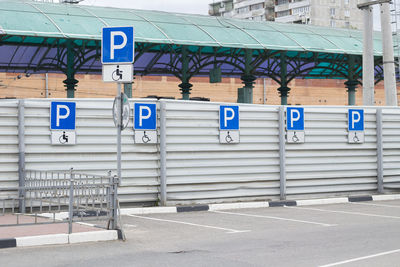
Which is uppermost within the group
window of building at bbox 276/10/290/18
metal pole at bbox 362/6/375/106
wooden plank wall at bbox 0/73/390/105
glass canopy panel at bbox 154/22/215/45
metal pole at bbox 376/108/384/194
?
window of building at bbox 276/10/290/18

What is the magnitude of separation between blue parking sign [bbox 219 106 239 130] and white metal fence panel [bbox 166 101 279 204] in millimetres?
120

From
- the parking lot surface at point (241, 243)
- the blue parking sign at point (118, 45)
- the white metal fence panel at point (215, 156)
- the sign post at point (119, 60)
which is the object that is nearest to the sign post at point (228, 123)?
the white metal fence panel at point (215, 156)

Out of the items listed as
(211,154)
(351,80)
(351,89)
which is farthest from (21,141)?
(351,89)

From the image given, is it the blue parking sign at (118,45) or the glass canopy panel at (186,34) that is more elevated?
the glass canopy panel at (186,34)

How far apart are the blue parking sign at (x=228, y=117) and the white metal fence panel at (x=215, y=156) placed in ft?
0.39

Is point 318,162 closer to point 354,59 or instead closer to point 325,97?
point 354,59

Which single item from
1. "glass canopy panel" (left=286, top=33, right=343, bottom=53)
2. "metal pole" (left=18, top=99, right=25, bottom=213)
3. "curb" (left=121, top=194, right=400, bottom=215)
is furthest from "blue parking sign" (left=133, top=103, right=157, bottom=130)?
"glass canopy panel" (left=286, top=33, right=343, bottom=53)

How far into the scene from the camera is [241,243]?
10.5 metres

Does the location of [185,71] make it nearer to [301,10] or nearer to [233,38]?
[233,38]

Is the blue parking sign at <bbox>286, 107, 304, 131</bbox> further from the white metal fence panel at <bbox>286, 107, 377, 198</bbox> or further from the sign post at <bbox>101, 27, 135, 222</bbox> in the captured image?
the sign post at <bbox>101, 27, 135, 222</bbox>

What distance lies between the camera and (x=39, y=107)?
1429 cm

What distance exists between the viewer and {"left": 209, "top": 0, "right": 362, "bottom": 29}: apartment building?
354ft

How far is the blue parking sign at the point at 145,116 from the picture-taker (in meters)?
15.5

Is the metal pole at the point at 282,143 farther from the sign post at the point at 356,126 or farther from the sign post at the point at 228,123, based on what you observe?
the sign post at the point at 356,126
